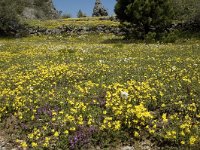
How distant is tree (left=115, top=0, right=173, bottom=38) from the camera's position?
37219 millimetres

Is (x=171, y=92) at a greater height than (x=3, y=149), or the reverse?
(x=171, y=92)

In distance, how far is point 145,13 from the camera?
37750 mm

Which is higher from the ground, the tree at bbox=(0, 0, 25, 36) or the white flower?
the tree at bbox=(0, 0, 25, 36)

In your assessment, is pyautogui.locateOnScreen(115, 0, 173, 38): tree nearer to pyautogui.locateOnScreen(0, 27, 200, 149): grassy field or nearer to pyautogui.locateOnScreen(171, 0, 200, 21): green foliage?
pyautogui.locateOnScreen(171, 0, 200, 21): green foliage

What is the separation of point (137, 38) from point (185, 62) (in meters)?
20.7

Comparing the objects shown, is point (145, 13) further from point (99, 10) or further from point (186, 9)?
point (99, 10)

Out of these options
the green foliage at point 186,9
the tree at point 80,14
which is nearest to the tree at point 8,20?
the green foliage at point 186,9

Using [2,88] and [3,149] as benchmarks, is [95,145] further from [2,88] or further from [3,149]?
A: [2,88]

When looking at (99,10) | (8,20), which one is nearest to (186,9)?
(8,20)

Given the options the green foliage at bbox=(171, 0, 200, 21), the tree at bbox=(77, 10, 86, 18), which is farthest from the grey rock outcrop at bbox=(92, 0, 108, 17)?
the green foliage at bbox=(171, 0, 200, 21)

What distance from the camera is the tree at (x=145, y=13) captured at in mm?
37219

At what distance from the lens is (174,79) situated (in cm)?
1453

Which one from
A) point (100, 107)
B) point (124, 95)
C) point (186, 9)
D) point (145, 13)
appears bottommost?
point (100, 107)

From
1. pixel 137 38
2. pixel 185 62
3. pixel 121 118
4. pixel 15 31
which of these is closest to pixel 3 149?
pixel 121 118
